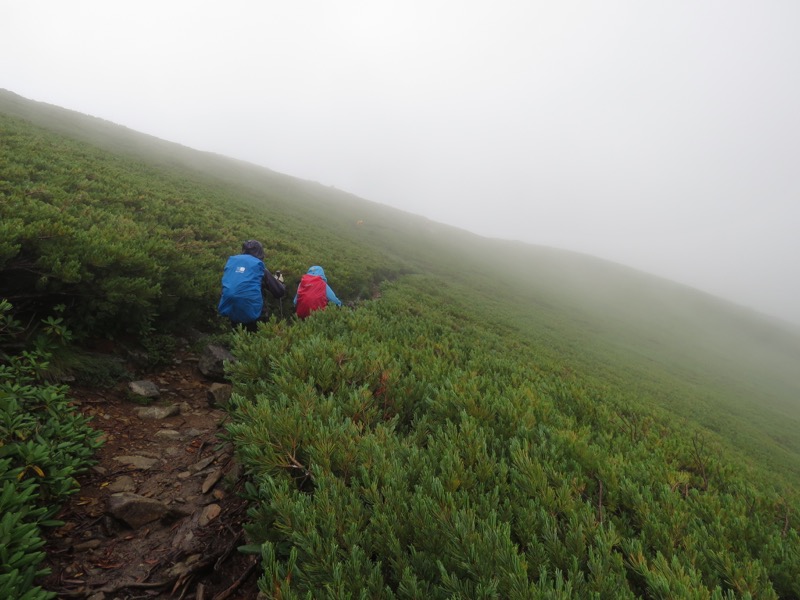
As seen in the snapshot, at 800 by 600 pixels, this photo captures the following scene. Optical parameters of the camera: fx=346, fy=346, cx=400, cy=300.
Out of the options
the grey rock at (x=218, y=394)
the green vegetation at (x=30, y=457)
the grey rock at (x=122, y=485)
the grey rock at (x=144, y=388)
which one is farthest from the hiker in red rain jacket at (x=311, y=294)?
the grey rock at (x=122, y=485)

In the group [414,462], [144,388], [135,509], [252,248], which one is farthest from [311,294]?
[414,462]

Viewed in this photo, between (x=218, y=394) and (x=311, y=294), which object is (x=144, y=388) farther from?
(x=311, y=294)

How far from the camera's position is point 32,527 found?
2.46 meters

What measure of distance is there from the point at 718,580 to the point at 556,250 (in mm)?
102909

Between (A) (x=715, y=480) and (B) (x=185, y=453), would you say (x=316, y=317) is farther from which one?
(A) (x=715, y=480)

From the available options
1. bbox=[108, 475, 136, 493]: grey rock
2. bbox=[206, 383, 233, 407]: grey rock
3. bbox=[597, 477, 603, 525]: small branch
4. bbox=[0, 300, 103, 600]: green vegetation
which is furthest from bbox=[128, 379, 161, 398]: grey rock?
bbox=[597, 477, 603, 525]: small branch

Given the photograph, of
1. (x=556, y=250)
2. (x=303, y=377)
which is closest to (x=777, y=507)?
(x=303, y=377)

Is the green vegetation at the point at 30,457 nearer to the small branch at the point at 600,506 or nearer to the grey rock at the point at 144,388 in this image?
the grey rock at the point at 144,388

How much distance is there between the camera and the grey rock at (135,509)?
3318 millimetres

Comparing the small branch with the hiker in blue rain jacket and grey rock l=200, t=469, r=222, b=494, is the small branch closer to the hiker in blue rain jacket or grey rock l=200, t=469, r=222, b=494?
grey rock l=200, t=469, r=222, b=494

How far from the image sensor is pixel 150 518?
11.2ft

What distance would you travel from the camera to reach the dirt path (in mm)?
2695

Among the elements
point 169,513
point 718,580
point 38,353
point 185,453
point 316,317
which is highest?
point 718,580

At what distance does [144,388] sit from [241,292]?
8.81ft
